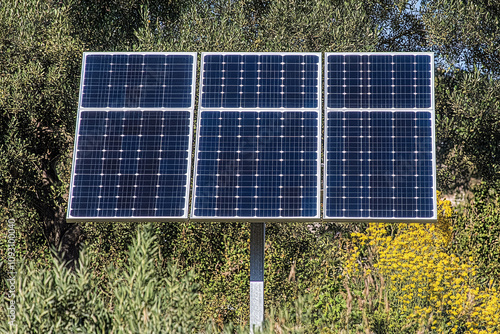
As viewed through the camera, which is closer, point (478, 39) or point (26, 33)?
point (26, 33)

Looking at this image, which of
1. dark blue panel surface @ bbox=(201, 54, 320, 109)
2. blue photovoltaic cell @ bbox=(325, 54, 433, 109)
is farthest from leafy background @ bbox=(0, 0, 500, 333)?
dark blue panel surface @ bbox=(201, 54, 320, 109)

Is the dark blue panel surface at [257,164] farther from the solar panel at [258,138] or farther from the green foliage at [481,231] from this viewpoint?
the green foliage at [481,231]

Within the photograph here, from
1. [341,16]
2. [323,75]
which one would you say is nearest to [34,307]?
[323,75]

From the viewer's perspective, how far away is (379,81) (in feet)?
34.3

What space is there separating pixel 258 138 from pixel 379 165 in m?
2.22

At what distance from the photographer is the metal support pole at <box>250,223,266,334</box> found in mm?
9305

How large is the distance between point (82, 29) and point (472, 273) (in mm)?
14301

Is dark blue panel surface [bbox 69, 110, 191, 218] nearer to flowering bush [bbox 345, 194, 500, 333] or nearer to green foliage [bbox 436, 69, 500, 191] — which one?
flowering bush [bbox 345, 194, 500, 333]

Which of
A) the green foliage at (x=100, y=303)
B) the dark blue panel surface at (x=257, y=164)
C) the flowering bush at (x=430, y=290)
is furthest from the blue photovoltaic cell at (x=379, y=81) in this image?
the flowering bush at (x=430, y=290)

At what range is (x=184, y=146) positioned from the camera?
33.2 ft

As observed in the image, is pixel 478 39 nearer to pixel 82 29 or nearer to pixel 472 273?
pixel 472 273

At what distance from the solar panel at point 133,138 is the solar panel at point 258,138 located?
372 millimetres

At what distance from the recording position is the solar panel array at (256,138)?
9.54 m

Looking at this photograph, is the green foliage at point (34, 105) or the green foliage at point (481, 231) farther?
the green foliage at point (481, 231)
